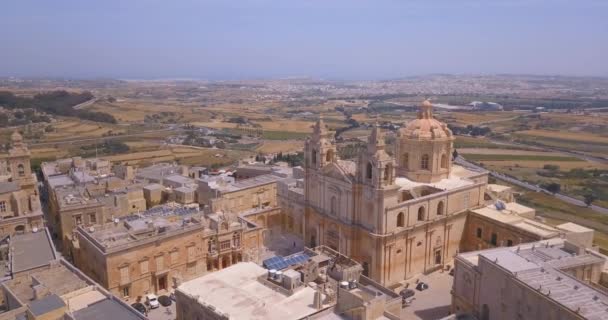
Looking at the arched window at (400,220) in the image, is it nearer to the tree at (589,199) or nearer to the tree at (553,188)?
the tree at (589,199)

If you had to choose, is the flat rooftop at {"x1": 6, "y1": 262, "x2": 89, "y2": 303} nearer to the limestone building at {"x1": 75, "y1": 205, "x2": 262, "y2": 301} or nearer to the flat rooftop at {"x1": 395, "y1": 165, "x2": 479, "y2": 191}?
the limestone building at {"x1": 75, "y1": 205, "x2": 262, "y2": 301}

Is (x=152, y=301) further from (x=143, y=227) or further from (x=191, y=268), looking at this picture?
(x=143, y=227)

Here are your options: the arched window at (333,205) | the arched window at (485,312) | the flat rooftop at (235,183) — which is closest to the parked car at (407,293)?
the arched window at (485,312)

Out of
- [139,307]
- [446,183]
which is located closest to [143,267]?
[139,307]

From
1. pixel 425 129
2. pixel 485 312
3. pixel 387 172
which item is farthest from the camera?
pixel 425 129

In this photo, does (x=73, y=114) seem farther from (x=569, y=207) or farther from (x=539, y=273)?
(x=539, y=273)
